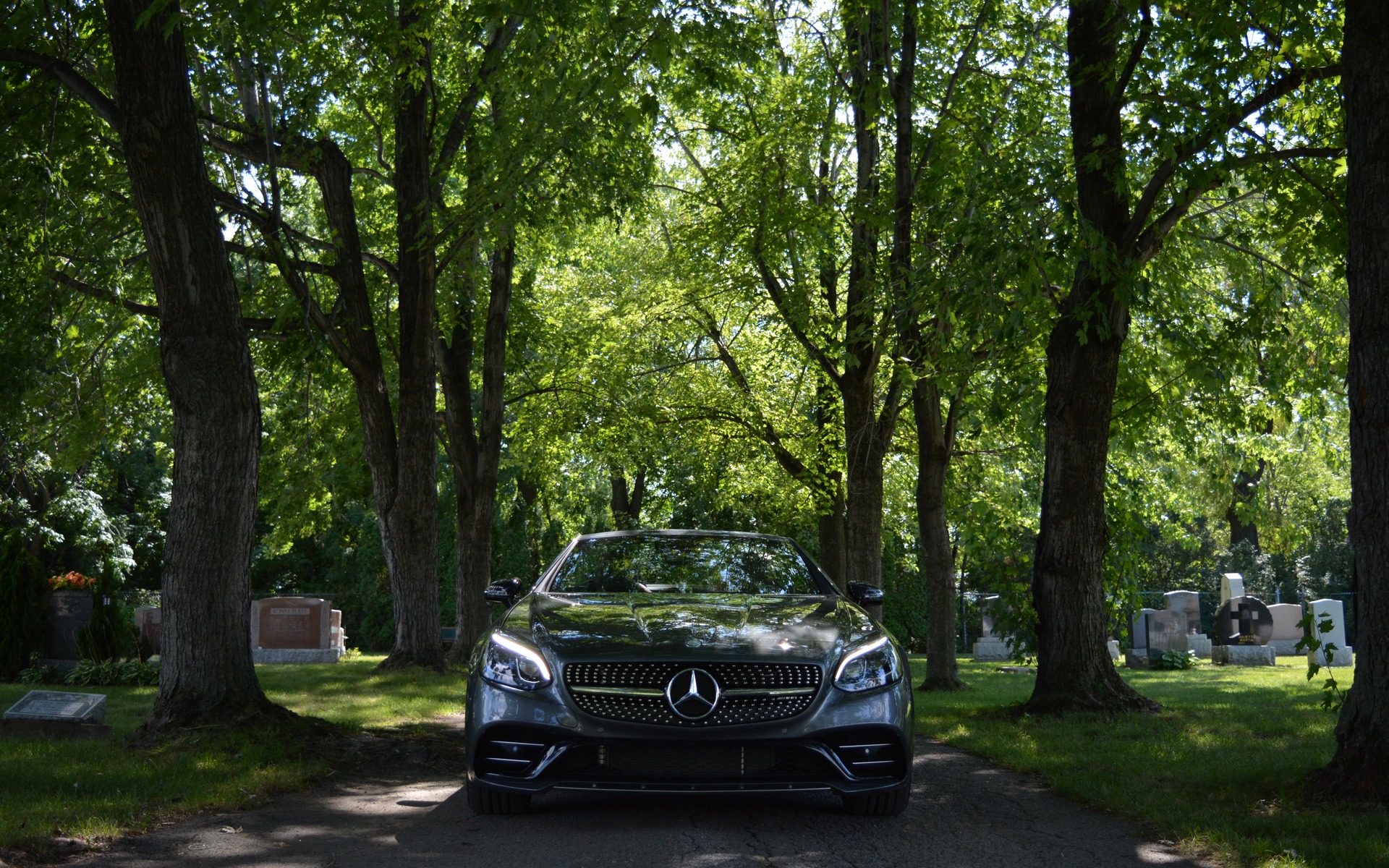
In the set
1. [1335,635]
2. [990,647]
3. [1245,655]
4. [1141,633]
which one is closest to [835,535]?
[1141,633]

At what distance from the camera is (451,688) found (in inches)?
542

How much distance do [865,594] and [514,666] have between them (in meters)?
2.40

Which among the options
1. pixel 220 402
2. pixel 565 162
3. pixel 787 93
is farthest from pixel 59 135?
pixel 787 93

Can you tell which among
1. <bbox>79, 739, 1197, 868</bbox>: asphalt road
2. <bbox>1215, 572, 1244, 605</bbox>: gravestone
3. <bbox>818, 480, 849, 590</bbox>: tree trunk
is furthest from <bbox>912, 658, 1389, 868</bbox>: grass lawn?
<bbox>1215, 572, 1244, 605</bbox>: gravestone

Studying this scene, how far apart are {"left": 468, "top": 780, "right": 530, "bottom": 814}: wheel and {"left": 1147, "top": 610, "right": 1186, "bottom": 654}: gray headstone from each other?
896 inches

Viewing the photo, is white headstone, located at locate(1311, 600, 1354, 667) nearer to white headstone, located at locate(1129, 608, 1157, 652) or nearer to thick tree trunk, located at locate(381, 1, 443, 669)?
white headstone, located at locate(1129, 608, 1157, 652)

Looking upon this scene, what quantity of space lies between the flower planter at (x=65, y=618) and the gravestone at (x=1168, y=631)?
Result: 20.3 m

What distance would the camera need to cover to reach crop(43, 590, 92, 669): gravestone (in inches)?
670

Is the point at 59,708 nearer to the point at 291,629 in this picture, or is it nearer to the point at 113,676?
the point at 113,676

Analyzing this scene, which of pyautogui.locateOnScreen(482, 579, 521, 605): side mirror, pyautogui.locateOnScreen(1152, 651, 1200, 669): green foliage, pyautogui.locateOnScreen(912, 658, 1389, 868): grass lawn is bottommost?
pyautogui.locateOnScreen(1152, 651, 1200, 669): green foliage

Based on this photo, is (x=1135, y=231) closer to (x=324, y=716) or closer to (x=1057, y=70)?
(x=1057, y=70)

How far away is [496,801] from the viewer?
237 inches

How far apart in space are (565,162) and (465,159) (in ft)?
14.1

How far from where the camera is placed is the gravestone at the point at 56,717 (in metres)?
8.70
